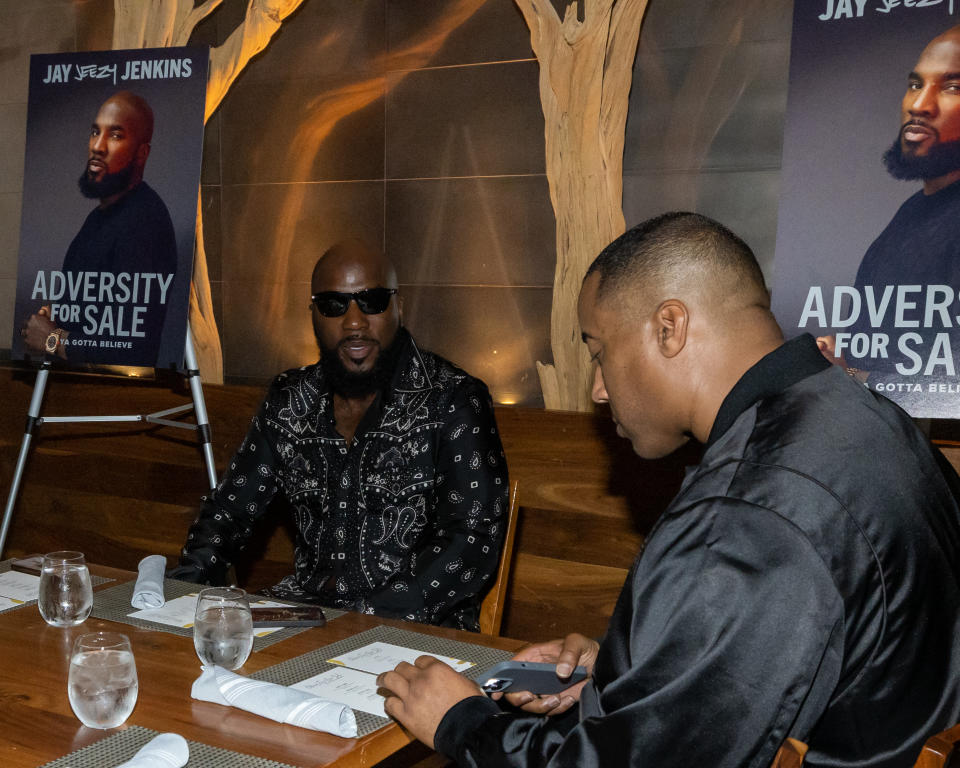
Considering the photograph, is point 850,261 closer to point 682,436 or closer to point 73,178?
point 682,436

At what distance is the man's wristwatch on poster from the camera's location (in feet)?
12.3

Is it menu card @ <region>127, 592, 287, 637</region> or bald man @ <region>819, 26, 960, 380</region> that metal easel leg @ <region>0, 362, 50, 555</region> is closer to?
menu card @ <region>127, 592, 287, 637</region>

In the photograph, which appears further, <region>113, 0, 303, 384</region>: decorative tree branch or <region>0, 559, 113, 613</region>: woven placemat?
<region>113, 0, 303, 384</region>: decorative tree branch

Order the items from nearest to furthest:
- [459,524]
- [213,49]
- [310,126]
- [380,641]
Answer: [380,641] → [459,524] → [310,126] → [213,49]

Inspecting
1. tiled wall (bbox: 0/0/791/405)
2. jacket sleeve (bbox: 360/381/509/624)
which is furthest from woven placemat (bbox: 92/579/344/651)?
tiled wall (bbox: 0/0/791/405)

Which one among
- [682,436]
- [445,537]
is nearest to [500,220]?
[445,537]

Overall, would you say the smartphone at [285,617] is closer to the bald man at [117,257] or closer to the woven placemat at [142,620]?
the woven placemat at [142,620]

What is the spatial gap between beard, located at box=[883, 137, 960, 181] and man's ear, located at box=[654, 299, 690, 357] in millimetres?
1505

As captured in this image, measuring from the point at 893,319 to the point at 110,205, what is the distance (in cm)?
266

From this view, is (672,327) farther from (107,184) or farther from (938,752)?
(107,184)

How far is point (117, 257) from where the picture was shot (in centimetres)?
372

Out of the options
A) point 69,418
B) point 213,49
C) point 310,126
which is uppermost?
point 213,49

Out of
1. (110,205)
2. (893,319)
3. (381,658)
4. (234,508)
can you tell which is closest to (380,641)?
(381,658)

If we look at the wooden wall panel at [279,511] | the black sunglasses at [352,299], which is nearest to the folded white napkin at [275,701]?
the black sunglasses at [352,299]
